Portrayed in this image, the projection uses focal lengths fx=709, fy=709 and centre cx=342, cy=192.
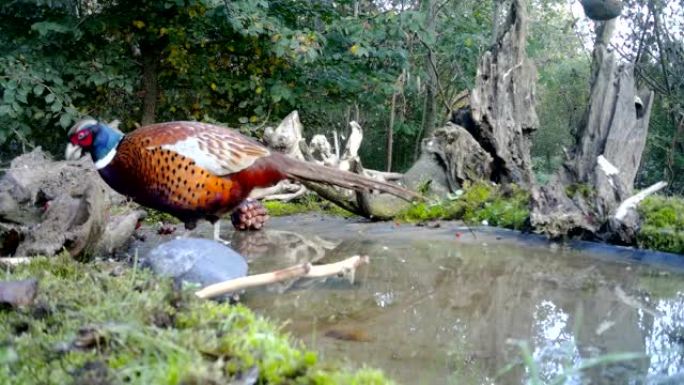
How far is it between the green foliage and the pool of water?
0.08 meters

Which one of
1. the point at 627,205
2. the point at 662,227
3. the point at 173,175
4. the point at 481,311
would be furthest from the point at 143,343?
the point at 627,205

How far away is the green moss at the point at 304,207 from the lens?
251 inches

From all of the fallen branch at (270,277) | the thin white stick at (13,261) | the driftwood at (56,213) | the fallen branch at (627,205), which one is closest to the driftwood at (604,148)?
the fallen branch at (627,205)

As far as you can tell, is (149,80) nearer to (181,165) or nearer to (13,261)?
(181,165)

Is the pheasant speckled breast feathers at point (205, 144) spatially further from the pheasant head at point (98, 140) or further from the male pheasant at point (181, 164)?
the pheasant head at point (98, 140)

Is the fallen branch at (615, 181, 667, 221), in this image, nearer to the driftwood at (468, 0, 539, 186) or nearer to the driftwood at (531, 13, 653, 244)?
the driftwood at (531, 13, 653, 244)

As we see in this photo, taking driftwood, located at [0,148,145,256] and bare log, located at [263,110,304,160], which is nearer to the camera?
driftwood, located at [0,148,145,256]

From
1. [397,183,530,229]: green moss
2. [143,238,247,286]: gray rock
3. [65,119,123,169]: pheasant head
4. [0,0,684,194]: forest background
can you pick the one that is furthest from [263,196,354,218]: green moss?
[143,238,247,286]: gray rock

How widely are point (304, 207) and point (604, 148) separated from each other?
2.67 metres

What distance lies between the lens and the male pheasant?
3693 millimetres

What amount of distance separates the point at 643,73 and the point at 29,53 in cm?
781

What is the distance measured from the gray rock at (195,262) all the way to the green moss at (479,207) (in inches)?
103

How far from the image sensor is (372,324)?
272cm

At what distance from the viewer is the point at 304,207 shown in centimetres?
662
